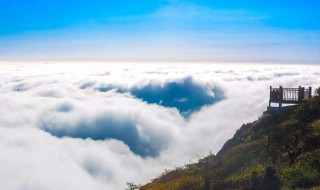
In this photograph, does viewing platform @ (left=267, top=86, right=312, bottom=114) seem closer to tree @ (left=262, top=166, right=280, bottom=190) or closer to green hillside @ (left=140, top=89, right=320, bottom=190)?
green hillside @ (left=140, top=89, right=320, bottom=190)

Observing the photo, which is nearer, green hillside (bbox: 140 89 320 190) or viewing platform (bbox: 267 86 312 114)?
green hillside (bbox: 140 89 320 190)

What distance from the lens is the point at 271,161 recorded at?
2255cm

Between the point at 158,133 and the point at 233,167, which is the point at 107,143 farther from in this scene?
the point at 233,167

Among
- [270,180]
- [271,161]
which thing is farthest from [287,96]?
[270,180]

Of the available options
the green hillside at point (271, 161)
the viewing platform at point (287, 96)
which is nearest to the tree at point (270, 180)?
→ the green hillside at point (271, 161)

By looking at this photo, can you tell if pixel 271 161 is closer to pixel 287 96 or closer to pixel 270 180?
pixel 270 180

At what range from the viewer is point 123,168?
146500mm

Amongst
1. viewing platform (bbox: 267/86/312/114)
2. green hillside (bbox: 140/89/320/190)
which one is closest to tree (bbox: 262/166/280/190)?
green hillside (bbox: 140/89/320/190)

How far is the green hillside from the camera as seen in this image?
18500 mm

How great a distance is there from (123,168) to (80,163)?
22368 mm

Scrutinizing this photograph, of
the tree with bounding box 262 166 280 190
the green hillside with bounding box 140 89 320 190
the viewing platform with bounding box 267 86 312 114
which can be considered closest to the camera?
the tree with bounding box 262 166 280 190

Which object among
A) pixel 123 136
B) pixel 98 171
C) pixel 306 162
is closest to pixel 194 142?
pixel 123 136

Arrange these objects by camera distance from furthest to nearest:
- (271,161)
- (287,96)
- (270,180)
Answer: (287,96), (271,161), (270,180)

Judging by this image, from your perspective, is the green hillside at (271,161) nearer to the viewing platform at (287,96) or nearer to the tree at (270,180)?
the tree at (270,180)
